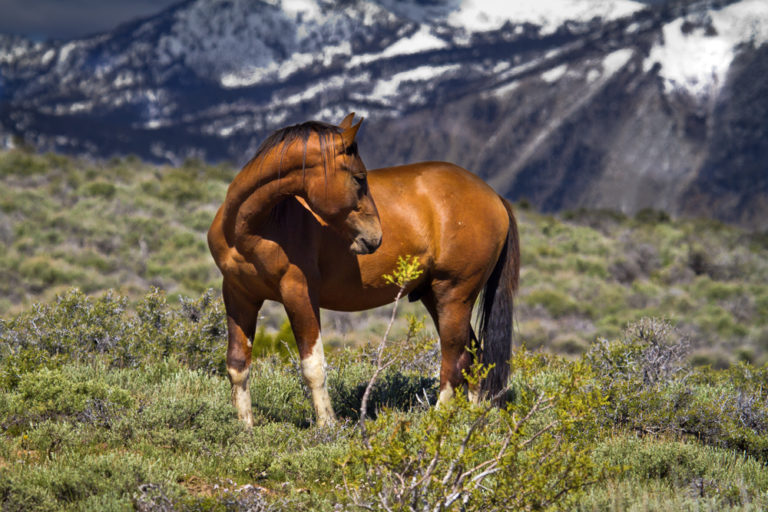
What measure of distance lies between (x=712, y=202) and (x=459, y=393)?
18389cm

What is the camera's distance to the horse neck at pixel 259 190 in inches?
203

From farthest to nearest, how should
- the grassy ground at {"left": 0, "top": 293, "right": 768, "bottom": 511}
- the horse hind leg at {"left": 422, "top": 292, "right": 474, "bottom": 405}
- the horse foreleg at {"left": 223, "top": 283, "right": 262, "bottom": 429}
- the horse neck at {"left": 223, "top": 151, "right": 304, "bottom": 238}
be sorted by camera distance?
1. the horse hind leg at {"left": 422, "top": 292, "right": 474, "bottom": 405}
2. the horse foreleg at {"left": 223, "top": 283, "right": 262, "bottom": 429}
3. the horse neck at {"left": 223, "top": 151, "right": 304, "bottom": 238}
4. the grassy ground at {"left": 0, "top": 293, "right": 768, "bottom": 511}

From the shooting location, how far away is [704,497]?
175 inches

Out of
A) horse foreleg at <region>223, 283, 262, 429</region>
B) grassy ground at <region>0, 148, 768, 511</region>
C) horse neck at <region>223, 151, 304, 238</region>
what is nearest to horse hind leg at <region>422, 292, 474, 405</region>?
grassy ground at <region>0, 148, 768, 511</region>

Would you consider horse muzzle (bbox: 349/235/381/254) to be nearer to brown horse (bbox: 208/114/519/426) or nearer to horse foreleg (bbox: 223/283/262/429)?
brown horse (bbox: 208/114/519/426)

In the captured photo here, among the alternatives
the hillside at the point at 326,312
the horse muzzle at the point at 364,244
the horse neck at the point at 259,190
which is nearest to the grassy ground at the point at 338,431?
the horse muzzle at the point at 364,244

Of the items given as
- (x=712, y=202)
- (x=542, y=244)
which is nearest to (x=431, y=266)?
(x=542, y=244)

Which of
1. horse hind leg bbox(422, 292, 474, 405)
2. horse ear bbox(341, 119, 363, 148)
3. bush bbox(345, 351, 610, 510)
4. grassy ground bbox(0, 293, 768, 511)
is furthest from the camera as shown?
horse hind leg bbox(422, 292, 474, 405)

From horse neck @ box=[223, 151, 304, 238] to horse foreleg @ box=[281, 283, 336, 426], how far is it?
1.91ft

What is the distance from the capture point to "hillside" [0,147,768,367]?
59.6 ft

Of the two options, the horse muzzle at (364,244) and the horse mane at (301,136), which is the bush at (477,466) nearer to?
the horse muzzle at (364,244)

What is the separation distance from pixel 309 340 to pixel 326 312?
41.8 ft

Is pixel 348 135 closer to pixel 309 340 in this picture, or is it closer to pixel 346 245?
pixel 346 245

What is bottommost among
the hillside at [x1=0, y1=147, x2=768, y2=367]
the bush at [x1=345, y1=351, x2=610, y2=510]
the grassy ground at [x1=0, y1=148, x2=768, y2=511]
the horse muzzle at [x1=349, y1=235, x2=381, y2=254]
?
the hillside at [x1=0, y1=147, x2=768, y2=367]
